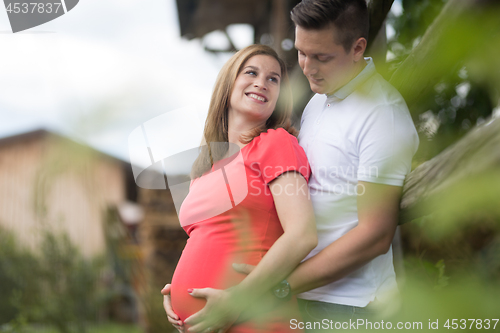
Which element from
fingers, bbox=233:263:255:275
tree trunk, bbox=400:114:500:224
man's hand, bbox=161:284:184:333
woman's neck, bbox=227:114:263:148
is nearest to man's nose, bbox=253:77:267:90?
woman's neck, bbox=227:114:263:148

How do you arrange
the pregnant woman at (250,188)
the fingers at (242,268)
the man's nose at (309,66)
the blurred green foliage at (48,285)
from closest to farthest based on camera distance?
the fingers at (242,268), the pregnant woman at (250,188), the man's nose at (309,66), the blurred green foliage at (48,285)

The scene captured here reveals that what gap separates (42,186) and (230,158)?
105cm

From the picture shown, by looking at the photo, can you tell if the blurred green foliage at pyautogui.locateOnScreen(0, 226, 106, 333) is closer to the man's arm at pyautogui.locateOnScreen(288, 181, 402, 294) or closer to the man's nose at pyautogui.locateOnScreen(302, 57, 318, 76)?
the man's arm at pyautogui.locateOnScreen(288, 181, 402, 294)

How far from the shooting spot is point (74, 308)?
3.48 metres

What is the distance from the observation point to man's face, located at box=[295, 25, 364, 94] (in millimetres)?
1192

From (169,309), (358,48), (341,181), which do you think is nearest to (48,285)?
(169,309)

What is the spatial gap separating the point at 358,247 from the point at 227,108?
820 mm

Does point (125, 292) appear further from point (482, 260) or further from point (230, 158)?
point (482, 260)

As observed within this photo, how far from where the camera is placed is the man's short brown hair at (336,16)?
3.90 ft

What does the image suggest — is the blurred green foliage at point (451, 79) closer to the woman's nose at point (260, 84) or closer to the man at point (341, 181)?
A: the man at point (341, 181)

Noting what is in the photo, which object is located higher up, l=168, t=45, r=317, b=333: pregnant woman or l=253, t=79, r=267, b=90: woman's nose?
l=253, t=79, r=267, b=90: woman's nose

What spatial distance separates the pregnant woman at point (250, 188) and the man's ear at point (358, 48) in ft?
1.03

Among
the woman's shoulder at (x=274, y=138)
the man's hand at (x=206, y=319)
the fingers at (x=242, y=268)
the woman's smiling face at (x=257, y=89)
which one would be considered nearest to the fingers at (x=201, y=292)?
the man's hand at (x=206, y=319)

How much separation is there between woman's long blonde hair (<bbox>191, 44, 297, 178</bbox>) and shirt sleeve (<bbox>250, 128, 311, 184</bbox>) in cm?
13
